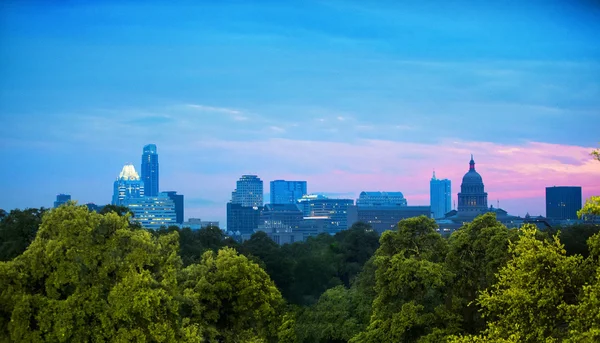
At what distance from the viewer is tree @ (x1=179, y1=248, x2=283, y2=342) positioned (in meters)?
42.9

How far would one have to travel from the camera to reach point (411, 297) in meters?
39.9

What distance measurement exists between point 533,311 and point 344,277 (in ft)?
225

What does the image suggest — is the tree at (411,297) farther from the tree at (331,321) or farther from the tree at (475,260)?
the tree at (331,321)

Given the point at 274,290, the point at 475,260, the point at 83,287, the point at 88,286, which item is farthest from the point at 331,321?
the point at 83,287

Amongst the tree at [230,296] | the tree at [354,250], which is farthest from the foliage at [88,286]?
the tree at [354,250]

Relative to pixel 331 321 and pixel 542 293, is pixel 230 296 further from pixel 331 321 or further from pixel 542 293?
pixel 542 293

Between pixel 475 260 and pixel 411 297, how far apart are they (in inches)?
139

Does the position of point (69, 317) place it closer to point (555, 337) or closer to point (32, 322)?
point (32, 322)

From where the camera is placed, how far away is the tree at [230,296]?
42.9 meters

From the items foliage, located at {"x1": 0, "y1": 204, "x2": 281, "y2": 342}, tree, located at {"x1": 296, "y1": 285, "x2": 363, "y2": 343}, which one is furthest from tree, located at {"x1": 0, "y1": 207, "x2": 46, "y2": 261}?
tree, located at {"x1": 296, "y1": 285, "x2": 363, "y2": 343}

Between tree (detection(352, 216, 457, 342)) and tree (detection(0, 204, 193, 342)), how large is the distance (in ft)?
40.0

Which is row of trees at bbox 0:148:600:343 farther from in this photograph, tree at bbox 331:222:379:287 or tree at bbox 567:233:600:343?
tree at bbox 331:222:379:287

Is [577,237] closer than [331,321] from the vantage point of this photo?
No

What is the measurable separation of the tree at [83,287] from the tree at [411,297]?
40.0 feet
